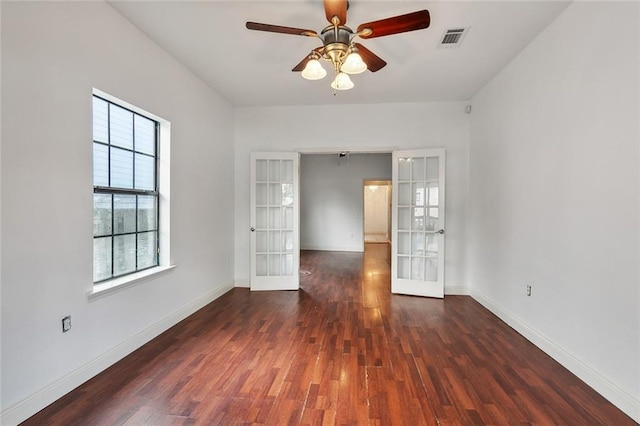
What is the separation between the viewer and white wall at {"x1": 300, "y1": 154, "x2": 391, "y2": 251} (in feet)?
27.9

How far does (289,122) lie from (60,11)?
9.81 ft

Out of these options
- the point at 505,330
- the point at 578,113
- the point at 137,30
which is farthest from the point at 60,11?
the point at 505,330

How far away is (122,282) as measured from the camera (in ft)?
8.03

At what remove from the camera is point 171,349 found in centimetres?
263

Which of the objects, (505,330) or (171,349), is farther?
(505,330)

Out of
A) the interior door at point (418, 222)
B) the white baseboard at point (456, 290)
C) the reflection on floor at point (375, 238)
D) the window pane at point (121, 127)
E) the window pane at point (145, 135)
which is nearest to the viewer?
the window pane at point (121, 127)

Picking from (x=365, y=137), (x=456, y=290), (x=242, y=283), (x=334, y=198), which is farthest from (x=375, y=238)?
(x=242, y=283)

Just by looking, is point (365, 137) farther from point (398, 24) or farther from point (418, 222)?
point (398, 24)

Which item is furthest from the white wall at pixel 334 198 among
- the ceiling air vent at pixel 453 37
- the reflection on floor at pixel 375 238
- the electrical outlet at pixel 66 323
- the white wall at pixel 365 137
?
the electrical outlet at pixel 66 323

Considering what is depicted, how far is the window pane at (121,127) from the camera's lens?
2500 mm

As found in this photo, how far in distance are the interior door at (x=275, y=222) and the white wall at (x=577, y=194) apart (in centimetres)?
276

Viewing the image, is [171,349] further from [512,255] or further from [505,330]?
[512,255]

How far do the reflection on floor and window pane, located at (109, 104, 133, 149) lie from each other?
345 inches

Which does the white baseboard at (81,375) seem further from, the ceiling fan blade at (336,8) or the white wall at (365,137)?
the ceiling fan blade at (336,8)
